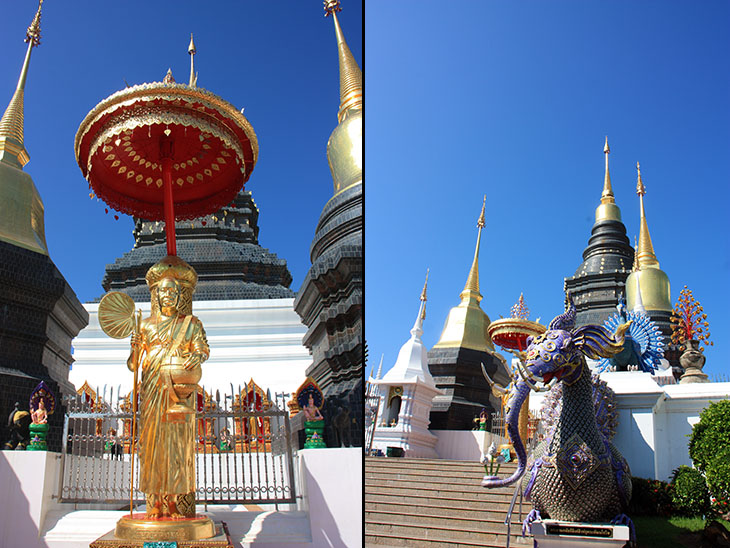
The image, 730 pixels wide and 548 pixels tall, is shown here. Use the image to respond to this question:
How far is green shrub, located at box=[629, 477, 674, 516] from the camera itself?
293 inches

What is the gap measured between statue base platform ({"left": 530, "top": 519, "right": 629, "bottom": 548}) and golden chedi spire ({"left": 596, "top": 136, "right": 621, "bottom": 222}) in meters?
18.4

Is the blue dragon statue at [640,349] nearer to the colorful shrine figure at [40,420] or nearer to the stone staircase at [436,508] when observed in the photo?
the stone staircase at [436,508]

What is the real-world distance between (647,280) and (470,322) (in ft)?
21.0

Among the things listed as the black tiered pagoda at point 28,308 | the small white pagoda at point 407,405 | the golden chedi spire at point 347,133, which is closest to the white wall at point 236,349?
the small white pagoda at point 407,405

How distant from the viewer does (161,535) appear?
3.83 m

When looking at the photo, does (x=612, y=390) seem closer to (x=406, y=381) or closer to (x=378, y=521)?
(x=378, y=521)

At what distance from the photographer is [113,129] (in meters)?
4.20

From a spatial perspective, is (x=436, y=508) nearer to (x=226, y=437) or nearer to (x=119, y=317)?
(x=226, y=437)

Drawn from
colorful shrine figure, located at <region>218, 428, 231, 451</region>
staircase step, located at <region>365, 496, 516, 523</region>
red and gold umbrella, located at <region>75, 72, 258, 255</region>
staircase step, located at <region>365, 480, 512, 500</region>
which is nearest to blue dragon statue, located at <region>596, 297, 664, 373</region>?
staircase step, located at <region>365, 480, 512, 500</region>

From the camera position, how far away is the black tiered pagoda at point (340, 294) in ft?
25.1

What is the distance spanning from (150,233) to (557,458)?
13.4m

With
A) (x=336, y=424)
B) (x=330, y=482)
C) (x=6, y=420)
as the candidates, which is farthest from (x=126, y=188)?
(x=6, y=420)

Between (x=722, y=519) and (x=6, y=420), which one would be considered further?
(x=6, y=420)

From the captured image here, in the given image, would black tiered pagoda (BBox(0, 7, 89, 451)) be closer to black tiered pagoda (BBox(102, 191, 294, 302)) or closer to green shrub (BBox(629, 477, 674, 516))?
black tiered pagoda (BBox(102, 191, 294, 302))
